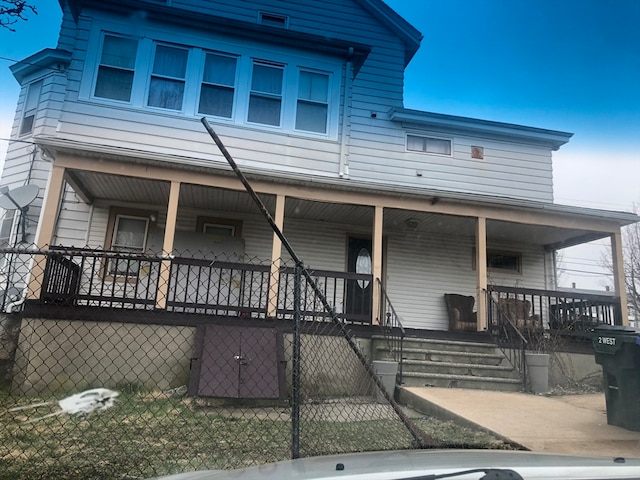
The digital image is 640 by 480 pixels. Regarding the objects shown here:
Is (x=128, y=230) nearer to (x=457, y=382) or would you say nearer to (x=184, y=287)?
(x=184, y=287)

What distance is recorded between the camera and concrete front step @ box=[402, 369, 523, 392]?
6924 millimetres

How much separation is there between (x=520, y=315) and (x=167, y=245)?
23.0 ft

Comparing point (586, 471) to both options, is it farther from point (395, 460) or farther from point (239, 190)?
point (239, 190)

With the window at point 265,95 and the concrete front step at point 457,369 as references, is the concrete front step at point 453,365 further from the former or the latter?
the window at point 265,95

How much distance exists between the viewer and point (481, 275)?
8.84 meters

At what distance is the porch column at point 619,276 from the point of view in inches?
→ 355

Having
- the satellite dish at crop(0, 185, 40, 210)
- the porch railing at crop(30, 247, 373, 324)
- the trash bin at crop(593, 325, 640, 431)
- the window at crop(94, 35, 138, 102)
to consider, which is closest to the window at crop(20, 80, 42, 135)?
the window at crop(94, 35, 138, 102)

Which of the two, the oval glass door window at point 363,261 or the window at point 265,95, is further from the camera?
the oval glass door window at point 363,261

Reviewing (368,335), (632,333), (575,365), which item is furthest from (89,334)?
(575,365)

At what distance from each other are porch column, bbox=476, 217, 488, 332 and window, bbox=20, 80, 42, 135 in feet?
30.1

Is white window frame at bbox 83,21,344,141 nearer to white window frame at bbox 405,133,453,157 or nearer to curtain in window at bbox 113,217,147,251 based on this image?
white window frame at bbox 405,133,453,157

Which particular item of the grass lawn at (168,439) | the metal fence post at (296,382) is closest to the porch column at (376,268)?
the grass lawn at (168,439)

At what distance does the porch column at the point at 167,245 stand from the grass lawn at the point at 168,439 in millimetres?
1920

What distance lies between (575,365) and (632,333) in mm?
3844
